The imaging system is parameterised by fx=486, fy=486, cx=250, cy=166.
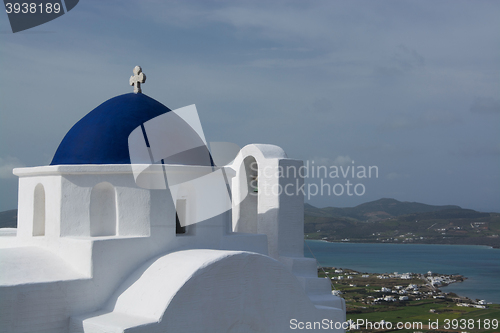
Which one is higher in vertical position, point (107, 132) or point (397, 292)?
point (107, 132)

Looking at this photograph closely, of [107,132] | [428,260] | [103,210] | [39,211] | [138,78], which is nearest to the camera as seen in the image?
[103,210]

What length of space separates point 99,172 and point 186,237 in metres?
2.06

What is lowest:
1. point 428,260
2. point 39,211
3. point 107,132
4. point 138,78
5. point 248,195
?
point 428,260

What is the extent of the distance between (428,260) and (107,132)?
70.5m

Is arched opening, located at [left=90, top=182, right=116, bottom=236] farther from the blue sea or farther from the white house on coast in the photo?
the blue sea

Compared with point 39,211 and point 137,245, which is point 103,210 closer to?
point 137,245

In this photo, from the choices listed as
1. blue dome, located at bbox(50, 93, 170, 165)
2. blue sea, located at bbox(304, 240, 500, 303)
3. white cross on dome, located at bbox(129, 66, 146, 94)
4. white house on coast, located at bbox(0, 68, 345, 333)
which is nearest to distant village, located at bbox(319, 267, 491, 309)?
blue sea, located at bbox(304, 240, 500, 303)

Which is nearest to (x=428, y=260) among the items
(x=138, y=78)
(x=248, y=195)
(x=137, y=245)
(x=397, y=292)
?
(x=397, y=292)

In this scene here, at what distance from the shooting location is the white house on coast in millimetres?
7762

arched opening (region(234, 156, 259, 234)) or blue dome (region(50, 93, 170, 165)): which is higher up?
blue dome (region(50, 93, 170, 165))

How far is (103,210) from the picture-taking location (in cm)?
911

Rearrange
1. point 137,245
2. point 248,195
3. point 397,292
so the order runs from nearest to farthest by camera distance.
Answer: point 137,245, point 248,195, point 397,292

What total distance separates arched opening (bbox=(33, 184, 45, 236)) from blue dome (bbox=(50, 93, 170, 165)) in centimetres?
66

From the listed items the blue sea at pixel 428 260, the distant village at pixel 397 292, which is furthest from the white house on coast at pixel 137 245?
the blue sea at pixel 428 260
